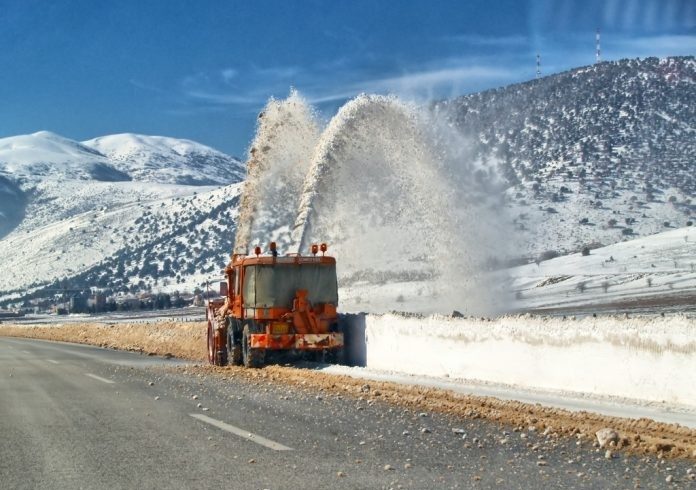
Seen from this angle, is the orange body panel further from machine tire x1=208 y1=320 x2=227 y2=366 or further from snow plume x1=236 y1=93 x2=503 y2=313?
snow plume x1=236 y1=93 x2=503 y2=313

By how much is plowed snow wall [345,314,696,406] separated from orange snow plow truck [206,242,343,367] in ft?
4.58

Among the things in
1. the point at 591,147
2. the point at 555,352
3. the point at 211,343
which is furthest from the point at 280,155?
the point at 591,147

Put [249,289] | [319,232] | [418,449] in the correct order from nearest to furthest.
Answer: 1. [418,449]
2. [249,289]
3. [319,232]

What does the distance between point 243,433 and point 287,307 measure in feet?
35.2

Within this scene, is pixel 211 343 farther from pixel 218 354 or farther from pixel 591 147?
pixel 591 147

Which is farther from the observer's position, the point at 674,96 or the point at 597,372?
the point at 674,96

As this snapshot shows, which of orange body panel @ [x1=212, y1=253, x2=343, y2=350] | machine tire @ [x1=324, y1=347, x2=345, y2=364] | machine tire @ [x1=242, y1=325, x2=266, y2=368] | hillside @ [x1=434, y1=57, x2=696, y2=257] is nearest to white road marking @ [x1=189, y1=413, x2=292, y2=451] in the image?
orange body panel @ [x1=212, y1=253, x2=343, y2=350]

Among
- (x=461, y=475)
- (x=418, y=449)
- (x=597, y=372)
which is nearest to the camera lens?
(x=461, y=475)

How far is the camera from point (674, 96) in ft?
269

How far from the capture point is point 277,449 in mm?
8789

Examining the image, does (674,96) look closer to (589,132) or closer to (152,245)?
(589,132)

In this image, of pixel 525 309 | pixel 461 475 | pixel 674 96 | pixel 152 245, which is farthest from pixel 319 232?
pixel 152 245

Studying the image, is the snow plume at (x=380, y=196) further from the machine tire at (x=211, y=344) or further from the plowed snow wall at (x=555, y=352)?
the plowed snow wall at (x=555, y=352)

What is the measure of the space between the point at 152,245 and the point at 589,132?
3458 inches
